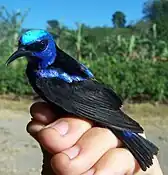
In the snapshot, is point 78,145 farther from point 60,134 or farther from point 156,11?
point 156,11

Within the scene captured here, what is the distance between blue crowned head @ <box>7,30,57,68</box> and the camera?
1.59m

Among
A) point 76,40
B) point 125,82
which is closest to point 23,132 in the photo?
point 125,82

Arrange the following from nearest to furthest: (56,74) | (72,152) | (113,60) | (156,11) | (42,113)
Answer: (72,152) < (42,113) < (56,74) < (113,60) < (156,11)

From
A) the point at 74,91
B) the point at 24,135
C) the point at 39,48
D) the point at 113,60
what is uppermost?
the point at 39,48

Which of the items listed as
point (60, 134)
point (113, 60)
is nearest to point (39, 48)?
point (60, 134)

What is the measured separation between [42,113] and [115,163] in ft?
0.89

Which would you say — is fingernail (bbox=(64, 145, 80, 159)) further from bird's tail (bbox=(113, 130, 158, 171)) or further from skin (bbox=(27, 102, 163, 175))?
bird's tail (bbox=(113, 130, 158, 171))

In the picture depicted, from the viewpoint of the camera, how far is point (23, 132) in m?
8.95

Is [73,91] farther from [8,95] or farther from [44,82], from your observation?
[8,95]

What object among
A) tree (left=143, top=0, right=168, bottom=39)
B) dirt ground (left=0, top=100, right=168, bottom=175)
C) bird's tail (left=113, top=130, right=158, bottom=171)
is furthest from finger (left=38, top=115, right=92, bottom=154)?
tree (left=143, top=0, right=168, bottom=39)

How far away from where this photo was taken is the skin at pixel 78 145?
138 cm

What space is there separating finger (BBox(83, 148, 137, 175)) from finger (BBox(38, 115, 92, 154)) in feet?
0.32

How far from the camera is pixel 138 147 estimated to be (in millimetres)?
1586

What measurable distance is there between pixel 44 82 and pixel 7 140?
6538 mm
